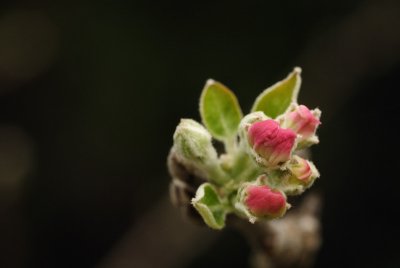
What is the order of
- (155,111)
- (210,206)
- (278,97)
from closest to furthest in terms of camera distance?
1. (210,206)
2. (278,97)
3. (155,111)

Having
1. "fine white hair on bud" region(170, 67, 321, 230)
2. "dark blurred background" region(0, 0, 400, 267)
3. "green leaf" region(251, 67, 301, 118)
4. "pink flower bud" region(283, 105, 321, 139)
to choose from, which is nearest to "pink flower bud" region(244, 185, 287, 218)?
"fine white hair on bud" region(170, 67, 321, 230)

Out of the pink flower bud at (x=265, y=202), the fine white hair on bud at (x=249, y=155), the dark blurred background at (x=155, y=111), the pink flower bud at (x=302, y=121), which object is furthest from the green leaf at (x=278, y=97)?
the dark blurred background at (x=155, y=111)

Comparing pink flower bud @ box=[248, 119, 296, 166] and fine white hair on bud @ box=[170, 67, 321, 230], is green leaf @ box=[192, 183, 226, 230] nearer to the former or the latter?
fine white hair on bud @ box=[170, 67, 321, 230]

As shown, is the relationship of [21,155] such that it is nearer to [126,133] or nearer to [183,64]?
[126,133]

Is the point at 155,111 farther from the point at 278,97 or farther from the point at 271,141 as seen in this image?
the point at 271,141

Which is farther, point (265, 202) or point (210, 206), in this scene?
point (210, 206)

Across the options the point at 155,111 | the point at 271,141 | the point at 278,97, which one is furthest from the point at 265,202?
the point at 155,111

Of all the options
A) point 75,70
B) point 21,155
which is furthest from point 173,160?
point 75,70
